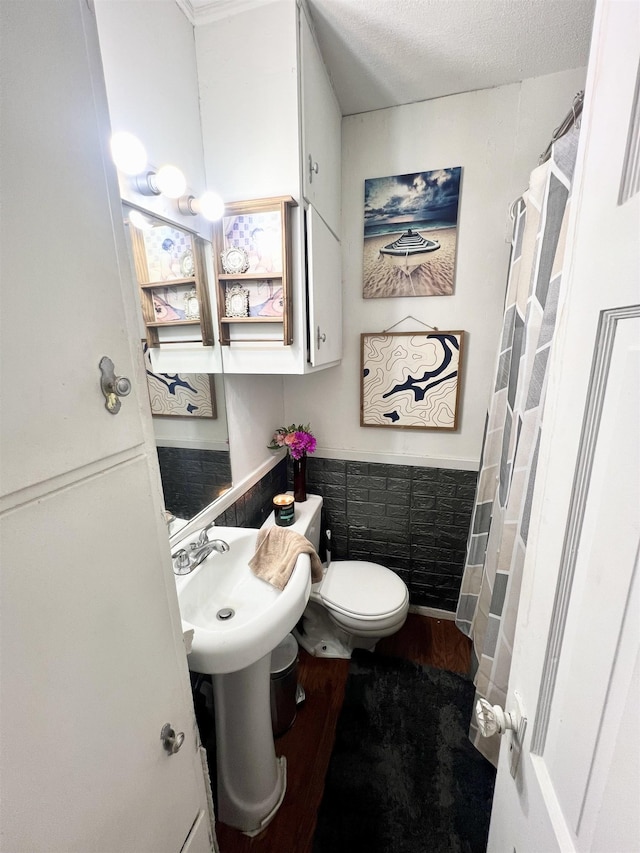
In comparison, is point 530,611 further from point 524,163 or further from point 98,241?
point 524,163

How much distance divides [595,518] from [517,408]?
84cm

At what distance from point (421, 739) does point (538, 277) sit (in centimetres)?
177

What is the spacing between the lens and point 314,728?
1.42 meters

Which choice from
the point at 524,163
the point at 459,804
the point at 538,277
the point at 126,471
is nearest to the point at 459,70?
the point at 524,163

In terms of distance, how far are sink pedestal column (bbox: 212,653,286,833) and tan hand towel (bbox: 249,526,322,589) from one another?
240 millimetres

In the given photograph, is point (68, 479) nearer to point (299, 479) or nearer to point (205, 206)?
point (205, 206)

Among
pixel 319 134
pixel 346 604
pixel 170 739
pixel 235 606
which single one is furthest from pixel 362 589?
pixel 319 134

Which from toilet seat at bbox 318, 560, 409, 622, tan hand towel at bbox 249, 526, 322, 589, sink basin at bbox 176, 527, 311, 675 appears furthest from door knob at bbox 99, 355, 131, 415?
toilet seat at bbox 318, 560, 409, 622

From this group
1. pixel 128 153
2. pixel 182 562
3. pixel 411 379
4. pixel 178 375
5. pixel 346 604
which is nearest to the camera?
pixel 128 153

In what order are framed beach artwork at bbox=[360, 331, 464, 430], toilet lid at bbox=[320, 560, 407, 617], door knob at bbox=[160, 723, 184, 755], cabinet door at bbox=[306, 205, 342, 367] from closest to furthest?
door knob at bbox=[160, 723, 184, 755] < cabinet door at bbox=[306, 205, 342, 367] < toilet lid at bbox=[320, 560, 407, 617] < framed beach artwork at bbox=[360, 331, 464, 430]

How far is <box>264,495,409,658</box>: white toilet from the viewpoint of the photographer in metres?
1.51

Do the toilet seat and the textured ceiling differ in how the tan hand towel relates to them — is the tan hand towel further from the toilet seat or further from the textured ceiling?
the textured ceiling

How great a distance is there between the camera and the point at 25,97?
34 cm

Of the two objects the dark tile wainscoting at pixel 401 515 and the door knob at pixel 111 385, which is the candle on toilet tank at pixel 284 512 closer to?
the dark tile wainscoting at pixel 401 515
